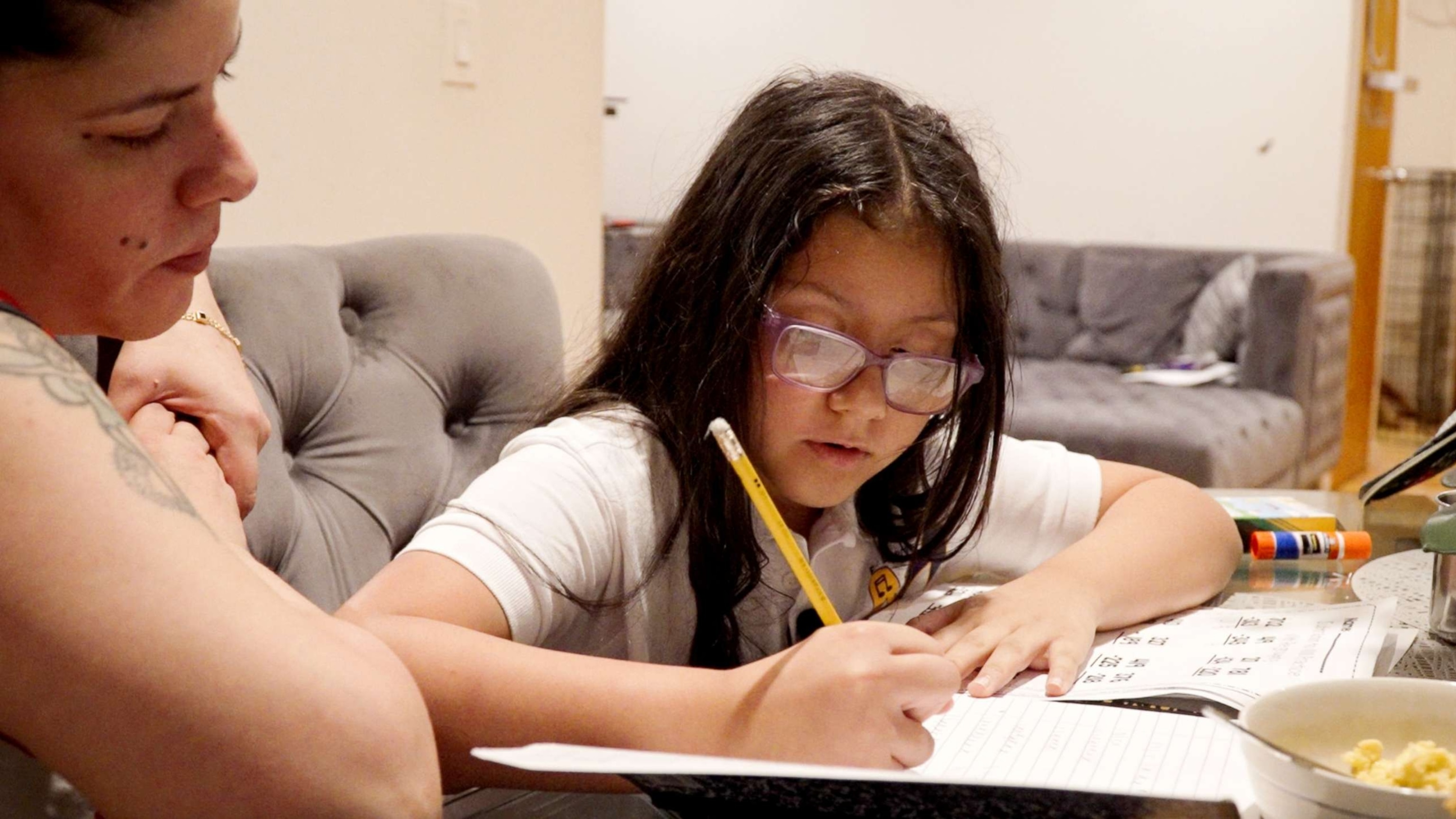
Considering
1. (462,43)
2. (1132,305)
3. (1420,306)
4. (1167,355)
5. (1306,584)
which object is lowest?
(1420,306)

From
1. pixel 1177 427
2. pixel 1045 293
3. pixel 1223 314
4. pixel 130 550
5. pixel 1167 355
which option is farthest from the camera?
pixel 1045 293

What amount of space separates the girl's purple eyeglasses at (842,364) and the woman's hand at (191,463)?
1.34ft

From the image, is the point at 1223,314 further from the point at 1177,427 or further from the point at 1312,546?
the point at 1312,546

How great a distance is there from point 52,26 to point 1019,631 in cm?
76

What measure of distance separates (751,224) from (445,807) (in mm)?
554

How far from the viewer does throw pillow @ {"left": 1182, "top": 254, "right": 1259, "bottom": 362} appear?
14.2ft

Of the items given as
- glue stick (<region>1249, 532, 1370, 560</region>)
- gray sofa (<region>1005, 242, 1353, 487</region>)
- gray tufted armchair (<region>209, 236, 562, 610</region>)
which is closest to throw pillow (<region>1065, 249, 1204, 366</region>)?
gray sofa (<region>1005, 242, 1353, 487</region>)

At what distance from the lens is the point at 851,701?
2.36 ft

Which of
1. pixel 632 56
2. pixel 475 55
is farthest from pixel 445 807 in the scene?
pixel 632 56

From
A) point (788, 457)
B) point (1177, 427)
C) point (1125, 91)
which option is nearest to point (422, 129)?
point (788, 457)

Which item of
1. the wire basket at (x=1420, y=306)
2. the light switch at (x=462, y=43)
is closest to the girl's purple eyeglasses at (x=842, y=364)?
the light switch at (x=462, y=43)

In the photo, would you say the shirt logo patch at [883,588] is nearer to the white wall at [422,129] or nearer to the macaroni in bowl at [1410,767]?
the macaroni in bowl at [1410,767]

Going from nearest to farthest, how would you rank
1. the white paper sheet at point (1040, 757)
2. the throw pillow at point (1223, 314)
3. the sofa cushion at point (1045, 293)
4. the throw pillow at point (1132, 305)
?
the white paper sheet at point (1040, 757) < the throw pillow at point (1223, 314) < the throw pillow at point (1132, 305) < the sofa cushion at point (1045, 293)

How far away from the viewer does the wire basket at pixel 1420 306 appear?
5582 mm
